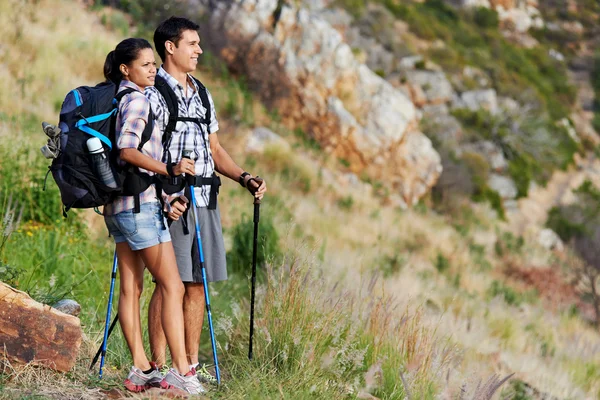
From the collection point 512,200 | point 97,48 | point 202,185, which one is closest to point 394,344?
point 202,185

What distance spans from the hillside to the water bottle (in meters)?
1.08

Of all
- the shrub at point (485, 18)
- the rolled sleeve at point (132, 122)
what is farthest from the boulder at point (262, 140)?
the shrub at point (485, 18)

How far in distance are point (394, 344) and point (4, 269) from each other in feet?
7.78

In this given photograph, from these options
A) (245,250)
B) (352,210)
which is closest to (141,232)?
(245,250)

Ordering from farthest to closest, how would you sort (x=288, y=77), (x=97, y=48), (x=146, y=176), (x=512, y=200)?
1. (x=512, y=200)
2. (x=288, y=77)
3. (x=97, y=48)
4. (x=146, y=176)

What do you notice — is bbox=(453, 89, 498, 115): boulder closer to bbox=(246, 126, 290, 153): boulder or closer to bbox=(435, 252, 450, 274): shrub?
bbox=(246, 126, 290, 153): boulder

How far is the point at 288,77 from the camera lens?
54.2ft

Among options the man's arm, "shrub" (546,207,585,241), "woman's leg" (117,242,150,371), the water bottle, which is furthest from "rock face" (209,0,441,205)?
the water bottle

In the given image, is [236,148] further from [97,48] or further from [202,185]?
[202,185]

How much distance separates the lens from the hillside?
4.54 metres

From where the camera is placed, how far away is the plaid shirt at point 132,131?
3.66 m

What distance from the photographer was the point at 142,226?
374 centimetres

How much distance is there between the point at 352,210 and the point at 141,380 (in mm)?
10394

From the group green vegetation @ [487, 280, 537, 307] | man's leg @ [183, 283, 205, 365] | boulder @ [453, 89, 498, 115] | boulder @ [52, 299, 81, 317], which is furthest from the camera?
boulder @ [453, 89, 498, 115]
